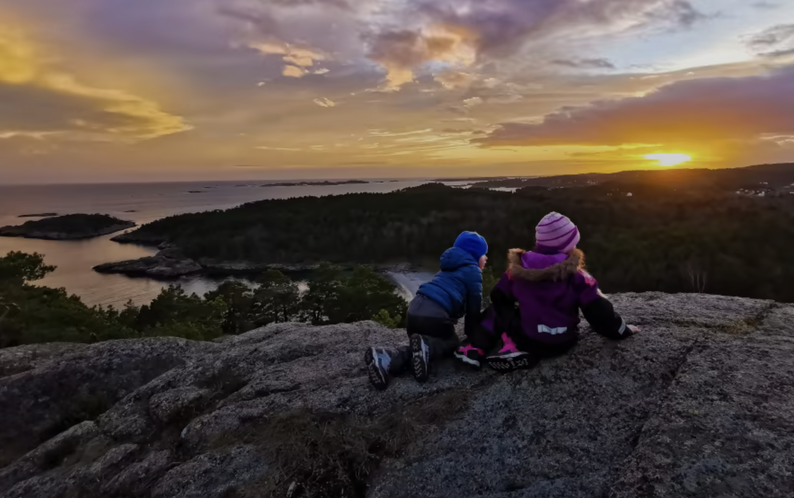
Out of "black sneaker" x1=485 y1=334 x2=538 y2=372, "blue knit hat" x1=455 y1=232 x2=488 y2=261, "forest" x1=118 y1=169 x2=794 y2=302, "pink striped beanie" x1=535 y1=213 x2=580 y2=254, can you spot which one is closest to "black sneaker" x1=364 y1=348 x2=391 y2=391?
"black sneaker" x1=485 y1=334 x2=538 y2=372

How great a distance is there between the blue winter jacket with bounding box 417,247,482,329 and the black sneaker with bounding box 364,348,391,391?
967mm

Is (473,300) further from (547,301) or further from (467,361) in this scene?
(547,301)

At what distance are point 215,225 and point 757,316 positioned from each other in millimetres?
122375

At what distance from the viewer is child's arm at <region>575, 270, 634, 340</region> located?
16.8ft

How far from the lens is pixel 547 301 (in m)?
5.27

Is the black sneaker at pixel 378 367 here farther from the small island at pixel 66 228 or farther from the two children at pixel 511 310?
the small island at pixel 66 228

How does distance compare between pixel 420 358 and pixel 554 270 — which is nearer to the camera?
pixel 554 270

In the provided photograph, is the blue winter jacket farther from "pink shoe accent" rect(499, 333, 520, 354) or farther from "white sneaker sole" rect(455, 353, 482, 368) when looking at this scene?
"pink shoe accent" rect(499, 333, 520, 354)

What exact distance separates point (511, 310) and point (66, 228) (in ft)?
552

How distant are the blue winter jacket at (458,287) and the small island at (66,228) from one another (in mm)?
159554

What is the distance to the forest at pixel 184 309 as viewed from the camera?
76.9ft

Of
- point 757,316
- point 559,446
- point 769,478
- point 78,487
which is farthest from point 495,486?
point 78,487

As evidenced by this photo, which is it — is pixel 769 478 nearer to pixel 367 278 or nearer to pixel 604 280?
pixel 367 278

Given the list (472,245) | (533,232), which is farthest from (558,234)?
(533,232)
